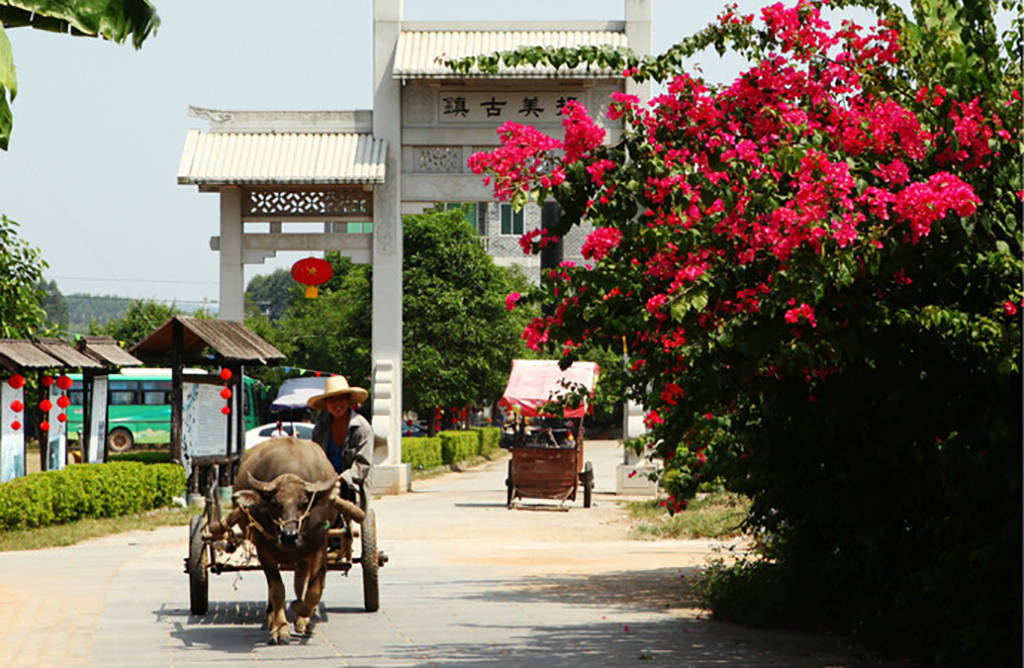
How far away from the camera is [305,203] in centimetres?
2603

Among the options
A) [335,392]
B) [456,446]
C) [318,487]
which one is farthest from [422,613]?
[456,446]

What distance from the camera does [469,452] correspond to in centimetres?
4875

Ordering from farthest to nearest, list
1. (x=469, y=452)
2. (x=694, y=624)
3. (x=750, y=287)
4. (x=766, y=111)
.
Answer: (x=469, y=452) < (x=694, y=624) < (x=766, y=111) < (x=750, y=287)

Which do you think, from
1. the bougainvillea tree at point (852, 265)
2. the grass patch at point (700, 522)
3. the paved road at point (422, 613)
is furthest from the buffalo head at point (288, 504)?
the grass patch at point (700, 522)

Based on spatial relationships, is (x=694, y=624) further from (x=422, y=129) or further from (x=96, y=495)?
(x=422, y=129)

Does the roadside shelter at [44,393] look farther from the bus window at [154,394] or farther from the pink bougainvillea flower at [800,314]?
the bus window at [154,394]

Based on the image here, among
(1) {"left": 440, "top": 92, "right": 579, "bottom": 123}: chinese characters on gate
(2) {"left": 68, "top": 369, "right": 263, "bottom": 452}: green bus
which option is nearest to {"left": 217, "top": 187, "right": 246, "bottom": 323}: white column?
(1) {"left": 440, "top": 92, "right": 579, "bottom": 123}: chinese characters on gate

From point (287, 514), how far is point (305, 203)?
1746cm

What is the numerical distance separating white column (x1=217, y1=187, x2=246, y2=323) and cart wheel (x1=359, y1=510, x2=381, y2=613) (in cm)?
1556

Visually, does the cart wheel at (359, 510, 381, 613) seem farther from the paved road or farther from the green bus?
the green bus

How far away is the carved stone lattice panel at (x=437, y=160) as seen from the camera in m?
26.1

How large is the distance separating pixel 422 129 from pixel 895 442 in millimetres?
19389

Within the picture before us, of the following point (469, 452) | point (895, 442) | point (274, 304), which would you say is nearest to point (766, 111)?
point (895, 442)

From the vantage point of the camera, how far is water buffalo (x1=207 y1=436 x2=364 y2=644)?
30.1 ft
